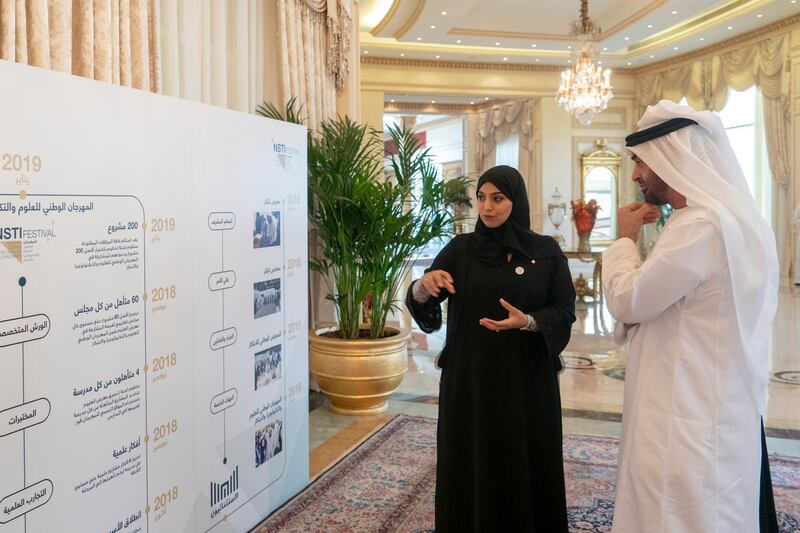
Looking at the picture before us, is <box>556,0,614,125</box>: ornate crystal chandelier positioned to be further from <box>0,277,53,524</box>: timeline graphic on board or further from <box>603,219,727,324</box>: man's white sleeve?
<box>0,277,53,524</box>: timeline graphic on board

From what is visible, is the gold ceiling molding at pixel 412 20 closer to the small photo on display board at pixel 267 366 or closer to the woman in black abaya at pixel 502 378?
the small photo on display board at pixel 267 366

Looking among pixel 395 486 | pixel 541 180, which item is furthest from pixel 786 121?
pixel 395 486

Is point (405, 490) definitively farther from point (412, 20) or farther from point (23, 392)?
point (412, 20)

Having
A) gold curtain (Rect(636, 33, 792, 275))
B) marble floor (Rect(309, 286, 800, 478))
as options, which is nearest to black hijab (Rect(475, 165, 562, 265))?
marble floor (Rect(309, 286, 800, 478))

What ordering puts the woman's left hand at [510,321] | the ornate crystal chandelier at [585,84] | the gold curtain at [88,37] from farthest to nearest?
the ornate crystal chandelier at [585,84] → the gold curtain at [88,37] → the woman's left hand at [510,321]

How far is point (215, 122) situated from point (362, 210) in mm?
1834

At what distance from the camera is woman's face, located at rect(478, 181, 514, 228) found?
7.59 feet

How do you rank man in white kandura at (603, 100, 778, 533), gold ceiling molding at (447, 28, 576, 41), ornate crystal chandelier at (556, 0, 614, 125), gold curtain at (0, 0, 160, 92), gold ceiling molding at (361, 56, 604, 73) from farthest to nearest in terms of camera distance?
gold ceiling molding at (361, 56, 604, 73) → gold ceiling molding at (447, 28, 576, 41) → ornate crystal chandelier at (556, 0, 614, 125) → gold curtain at (0, 0, 160, 92) → man in white kandura at (603, 100, 778, 533)

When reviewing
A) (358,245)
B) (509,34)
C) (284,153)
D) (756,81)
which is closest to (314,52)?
(358,245)

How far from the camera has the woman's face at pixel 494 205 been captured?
231cm

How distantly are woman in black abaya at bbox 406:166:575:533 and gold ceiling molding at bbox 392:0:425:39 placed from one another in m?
6.97

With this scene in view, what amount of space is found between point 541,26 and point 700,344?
961 cm

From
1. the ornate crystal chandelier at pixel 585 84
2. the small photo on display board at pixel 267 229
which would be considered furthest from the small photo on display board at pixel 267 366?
the ornate crystal chandelier at pixel 585 84

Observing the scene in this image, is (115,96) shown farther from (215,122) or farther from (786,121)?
(786,121)
